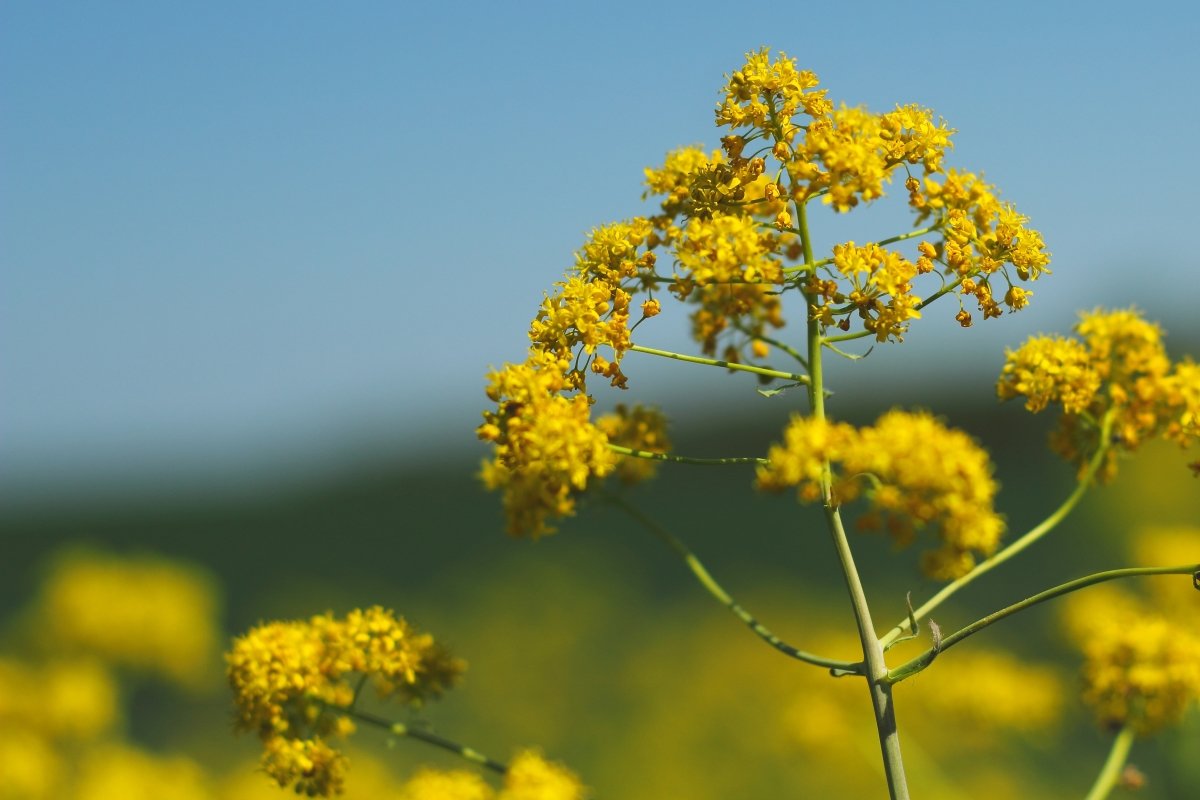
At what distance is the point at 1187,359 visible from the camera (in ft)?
12.7

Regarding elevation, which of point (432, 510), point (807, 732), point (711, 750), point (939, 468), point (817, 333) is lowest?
point (939, 468)

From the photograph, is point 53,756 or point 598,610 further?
point 598,610

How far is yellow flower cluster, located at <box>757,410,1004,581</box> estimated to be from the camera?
3371mm

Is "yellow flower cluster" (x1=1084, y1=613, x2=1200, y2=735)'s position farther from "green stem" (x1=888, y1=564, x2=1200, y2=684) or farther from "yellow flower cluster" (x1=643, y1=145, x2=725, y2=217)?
"yellow flower cluster" (x1=643, y1=145, x2=725, y2=217)

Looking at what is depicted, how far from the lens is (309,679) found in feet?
14.8

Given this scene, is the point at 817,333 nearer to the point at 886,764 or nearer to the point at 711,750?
the point at 886,764

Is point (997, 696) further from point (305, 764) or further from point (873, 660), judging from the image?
point (305, 764)

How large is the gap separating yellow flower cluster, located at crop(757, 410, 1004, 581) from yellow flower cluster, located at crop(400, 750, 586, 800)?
1.42 metres

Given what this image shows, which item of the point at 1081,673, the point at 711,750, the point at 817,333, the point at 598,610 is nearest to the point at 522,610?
the point at 598,610

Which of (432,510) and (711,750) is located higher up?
(432,510)

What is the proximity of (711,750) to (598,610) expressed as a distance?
344 centimetres

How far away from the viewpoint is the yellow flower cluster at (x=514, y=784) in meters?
4.09

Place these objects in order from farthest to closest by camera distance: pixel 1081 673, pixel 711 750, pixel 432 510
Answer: pixel 432 510, pixel 711 750, pixel 1081 673

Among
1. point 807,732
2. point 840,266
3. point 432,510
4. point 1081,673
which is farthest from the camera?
point 432,510
